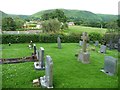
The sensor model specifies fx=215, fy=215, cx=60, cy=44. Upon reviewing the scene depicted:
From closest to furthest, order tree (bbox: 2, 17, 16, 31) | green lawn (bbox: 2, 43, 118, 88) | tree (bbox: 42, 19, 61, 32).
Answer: green lawn (bbox: 2, 43, 118, 88) < tree (bbox: 42, 19, 61, 32) < tree (bbox: 2, 17, 16, 31)

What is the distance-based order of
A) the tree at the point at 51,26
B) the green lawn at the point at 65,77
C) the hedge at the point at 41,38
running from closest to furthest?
the green lawn at the point at 65,77 → the hedge at the point at 41,38 → the tree at the point at 51,26

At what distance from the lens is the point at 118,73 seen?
12.2 m

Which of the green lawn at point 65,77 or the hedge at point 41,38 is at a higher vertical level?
the hedge at point 41,38

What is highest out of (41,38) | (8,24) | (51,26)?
(8,24)

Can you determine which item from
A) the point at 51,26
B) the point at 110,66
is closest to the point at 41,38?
the point at 51,26

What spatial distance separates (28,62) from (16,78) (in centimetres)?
425

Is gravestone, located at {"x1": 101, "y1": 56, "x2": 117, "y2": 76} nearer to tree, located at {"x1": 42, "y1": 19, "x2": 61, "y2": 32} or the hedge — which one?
the hedge

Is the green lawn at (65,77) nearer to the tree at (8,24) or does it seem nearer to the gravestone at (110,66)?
the gravestone at (110,66)

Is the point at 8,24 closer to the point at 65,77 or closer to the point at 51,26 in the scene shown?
the point at 51,26

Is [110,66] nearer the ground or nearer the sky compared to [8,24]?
nearer the ground

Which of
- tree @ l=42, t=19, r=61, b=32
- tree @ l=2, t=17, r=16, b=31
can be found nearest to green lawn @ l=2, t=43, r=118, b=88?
tree @ l=42, t=19, r=61, b=32

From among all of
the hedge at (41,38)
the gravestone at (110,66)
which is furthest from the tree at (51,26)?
the gravestone at (110,66)

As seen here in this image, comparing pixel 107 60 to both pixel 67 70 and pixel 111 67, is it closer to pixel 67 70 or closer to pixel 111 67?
pixel 111 67

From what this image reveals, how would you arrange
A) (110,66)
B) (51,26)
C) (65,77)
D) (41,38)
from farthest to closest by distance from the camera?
(51,26), (41,38), (110,66), (65,77)
